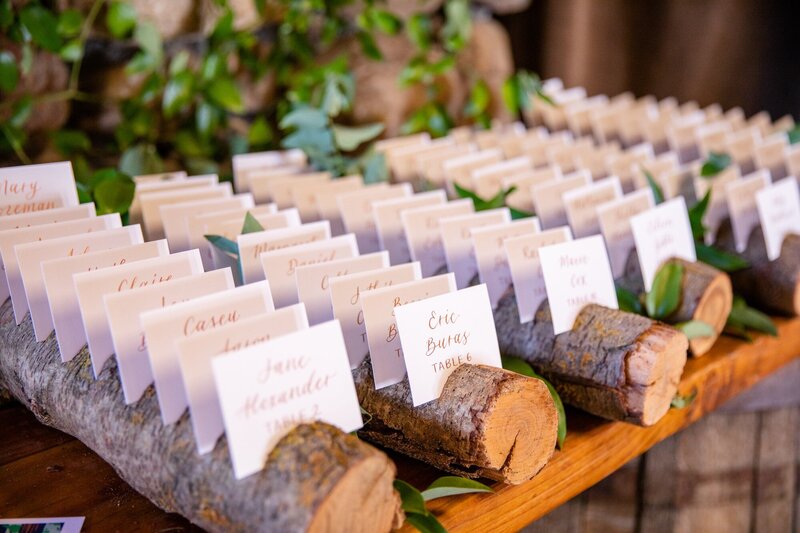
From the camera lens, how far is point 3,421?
40.3 inches

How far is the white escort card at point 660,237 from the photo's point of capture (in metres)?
1.15

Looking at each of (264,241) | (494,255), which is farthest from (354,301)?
Result: (494,255)

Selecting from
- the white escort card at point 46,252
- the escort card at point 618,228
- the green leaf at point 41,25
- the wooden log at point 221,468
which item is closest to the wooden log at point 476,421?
the wooden log at point 221,468

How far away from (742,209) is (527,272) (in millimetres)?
601

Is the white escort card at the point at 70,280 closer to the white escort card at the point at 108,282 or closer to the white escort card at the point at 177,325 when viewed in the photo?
the white escort card at the point at 108,282

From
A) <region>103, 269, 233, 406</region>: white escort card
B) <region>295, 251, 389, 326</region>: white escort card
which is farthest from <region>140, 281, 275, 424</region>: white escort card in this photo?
<region>295, 251, 389, 326</region>: white escort card

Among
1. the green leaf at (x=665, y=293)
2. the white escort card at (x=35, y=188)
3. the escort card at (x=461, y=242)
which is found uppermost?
the white escort card at (x=35, y=188)

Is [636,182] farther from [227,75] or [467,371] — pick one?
[227,75]

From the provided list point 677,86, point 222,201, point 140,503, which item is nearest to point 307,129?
point 222,201

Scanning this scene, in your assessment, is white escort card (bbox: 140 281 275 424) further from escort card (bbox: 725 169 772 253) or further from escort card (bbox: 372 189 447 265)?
escort card (bbox: 725 169 772 253)

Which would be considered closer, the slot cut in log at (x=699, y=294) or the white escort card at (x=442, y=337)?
the white escort card at (x=442, y=337)

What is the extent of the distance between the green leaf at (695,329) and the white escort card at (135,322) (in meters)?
0.71

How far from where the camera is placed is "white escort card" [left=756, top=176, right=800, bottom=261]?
1.33m

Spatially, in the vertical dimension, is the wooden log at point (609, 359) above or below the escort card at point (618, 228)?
below
